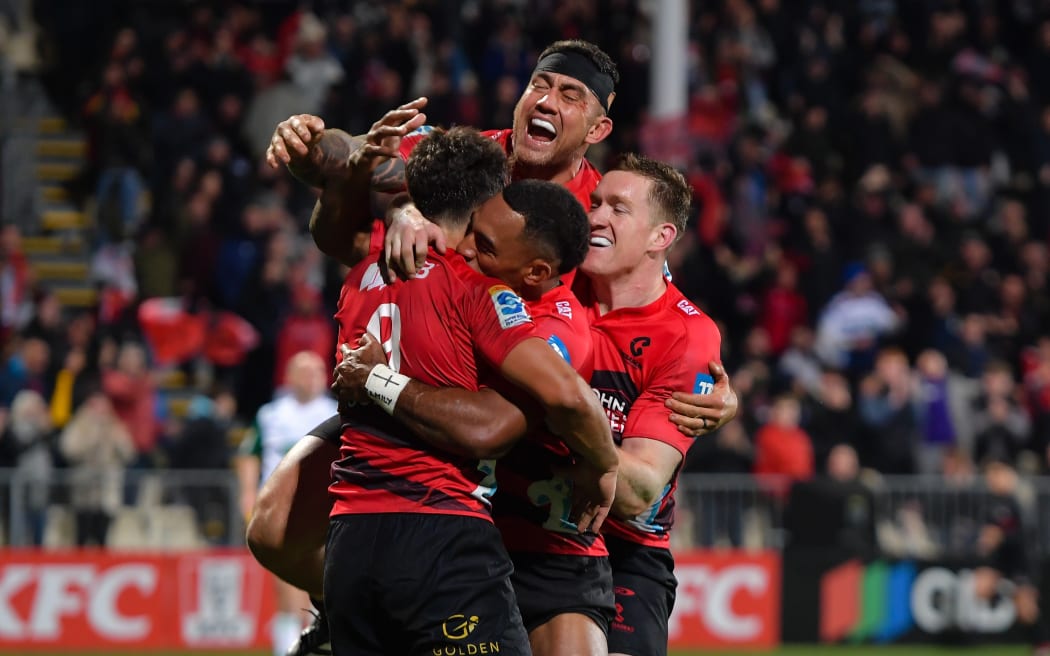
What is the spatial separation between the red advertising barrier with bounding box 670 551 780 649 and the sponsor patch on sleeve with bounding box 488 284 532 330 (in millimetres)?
9780

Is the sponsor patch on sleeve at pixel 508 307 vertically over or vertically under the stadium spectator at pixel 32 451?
over

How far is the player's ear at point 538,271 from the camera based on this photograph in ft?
18.0

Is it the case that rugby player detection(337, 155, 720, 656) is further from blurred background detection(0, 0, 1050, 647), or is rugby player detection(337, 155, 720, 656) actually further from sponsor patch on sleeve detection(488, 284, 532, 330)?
blurred background detection(0, 0, 1050, 647)

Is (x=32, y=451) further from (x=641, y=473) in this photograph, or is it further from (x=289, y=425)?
(x=641, y=473)

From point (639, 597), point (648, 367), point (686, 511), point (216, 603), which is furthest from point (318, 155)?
point (686, 511)

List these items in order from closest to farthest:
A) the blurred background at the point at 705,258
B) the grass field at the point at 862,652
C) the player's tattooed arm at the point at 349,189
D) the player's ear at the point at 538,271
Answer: the player's ear at the point at 538,271
the player's tattooed arm at the point at 349,189
the grass field at the point at 862,652
the blurred background at the point at 705,258

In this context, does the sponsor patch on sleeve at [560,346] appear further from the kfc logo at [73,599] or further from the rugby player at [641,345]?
the kfc logo at [73,599]

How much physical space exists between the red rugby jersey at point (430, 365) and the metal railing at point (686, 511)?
9.10 meters

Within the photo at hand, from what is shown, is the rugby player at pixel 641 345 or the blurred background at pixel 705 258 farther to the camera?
the blurred background at pixel 705 258

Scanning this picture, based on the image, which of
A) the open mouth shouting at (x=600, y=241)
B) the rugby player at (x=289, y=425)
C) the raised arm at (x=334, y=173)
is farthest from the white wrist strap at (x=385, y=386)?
the rugby player at (x=289, y=425)

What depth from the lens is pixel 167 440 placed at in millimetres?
14719

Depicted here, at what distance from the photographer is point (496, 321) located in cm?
529

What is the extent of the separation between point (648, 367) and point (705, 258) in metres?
11.2

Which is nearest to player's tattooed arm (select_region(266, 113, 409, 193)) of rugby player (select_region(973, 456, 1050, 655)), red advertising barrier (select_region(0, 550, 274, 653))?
red advertising barrier (select_region(0, 550, 274, 653))
